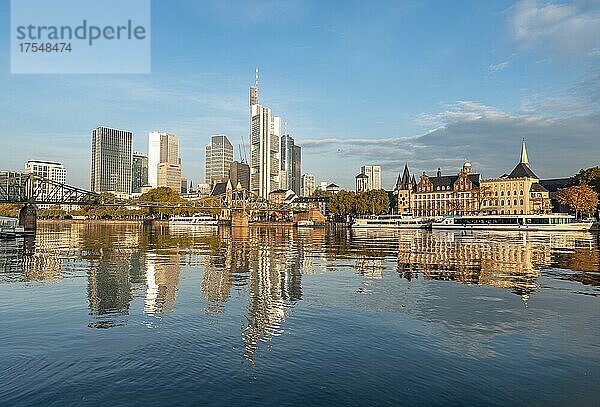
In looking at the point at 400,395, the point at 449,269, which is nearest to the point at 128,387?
the point at 400,395

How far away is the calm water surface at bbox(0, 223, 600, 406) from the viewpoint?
13656 mm

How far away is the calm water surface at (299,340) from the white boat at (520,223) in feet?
356

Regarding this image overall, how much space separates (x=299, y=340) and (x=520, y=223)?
459 feet

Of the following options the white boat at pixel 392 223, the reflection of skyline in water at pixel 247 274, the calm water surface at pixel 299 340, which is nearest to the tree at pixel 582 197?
the white boat at pixel 392 223

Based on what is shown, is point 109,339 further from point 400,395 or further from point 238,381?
point 400,395

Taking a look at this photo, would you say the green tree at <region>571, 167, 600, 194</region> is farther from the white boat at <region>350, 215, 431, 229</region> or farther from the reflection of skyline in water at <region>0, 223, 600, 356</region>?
the reflection of skyline in water at <region>0, 223, 600, 356</region>

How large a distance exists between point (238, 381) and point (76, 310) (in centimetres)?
1249

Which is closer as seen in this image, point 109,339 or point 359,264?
point 109,339

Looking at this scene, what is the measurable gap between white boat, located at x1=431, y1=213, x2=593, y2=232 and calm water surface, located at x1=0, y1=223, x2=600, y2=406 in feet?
356

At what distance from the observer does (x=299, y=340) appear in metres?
18.4

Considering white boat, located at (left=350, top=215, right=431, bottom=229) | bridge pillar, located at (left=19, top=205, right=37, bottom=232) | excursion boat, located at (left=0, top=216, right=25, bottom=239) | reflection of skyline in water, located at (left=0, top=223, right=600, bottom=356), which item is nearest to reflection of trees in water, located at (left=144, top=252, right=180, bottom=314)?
reflection of skyline in water, located at (left=0, top=223, right=600, bottom=356)

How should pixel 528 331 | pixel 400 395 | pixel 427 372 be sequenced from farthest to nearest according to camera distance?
pixel 528 331, pixel 427 372, pixel 400 395

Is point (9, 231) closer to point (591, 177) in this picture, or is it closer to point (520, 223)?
point (520, 223)

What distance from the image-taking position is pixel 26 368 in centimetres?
1524
